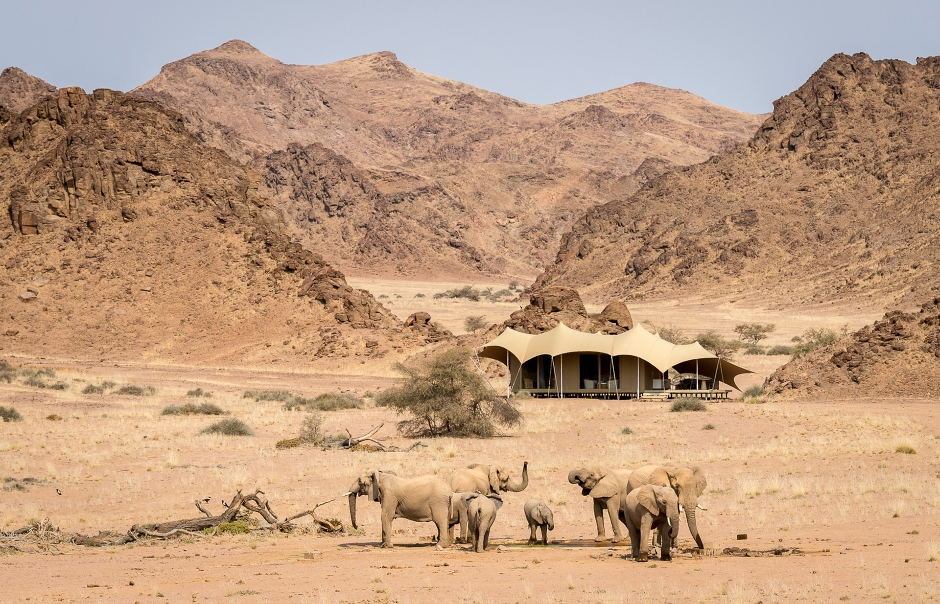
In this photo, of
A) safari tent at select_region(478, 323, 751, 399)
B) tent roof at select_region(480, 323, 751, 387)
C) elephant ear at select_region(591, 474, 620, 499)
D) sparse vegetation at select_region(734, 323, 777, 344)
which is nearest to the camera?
elephant ear at select_region(591, 474, 620, 499)

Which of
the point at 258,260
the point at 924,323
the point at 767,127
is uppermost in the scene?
the point at 767,127

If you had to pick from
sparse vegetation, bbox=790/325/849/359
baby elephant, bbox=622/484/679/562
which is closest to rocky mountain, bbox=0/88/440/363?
sparse vegetation, bbox=790/325/849/359

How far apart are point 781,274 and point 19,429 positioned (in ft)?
218

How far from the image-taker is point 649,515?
1173cm

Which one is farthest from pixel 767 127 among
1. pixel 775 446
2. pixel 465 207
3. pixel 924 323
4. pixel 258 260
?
pixel 775 446

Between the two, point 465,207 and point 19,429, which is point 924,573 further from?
point 465,207

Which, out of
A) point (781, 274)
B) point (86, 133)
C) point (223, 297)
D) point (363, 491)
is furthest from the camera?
point (781, 274)

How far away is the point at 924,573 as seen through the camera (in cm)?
1067

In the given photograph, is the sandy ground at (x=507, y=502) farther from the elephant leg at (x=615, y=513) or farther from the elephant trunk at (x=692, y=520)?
the elephant leg at (x=615, y=513)

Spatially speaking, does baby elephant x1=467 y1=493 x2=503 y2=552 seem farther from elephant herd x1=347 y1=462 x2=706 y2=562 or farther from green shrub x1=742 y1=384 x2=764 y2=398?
green shrub x1=742 y1=384 x2=764 y2=398

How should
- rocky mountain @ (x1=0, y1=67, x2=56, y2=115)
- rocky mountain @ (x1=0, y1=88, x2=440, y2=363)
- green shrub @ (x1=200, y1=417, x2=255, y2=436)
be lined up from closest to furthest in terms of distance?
1. green shrub @ (x1=200, y1=417, x2=255, y2=436)
2. rocky mountain @ (x1=0, y1=88, x2=440, y2=363)
3. rocky mountain @ (x1=0, y1=67, x2=56, y2=115)

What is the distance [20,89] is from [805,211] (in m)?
112

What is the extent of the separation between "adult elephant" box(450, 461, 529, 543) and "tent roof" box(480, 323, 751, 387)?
24.4 meters

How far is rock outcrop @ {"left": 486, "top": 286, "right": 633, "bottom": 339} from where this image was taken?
46.6 meters
